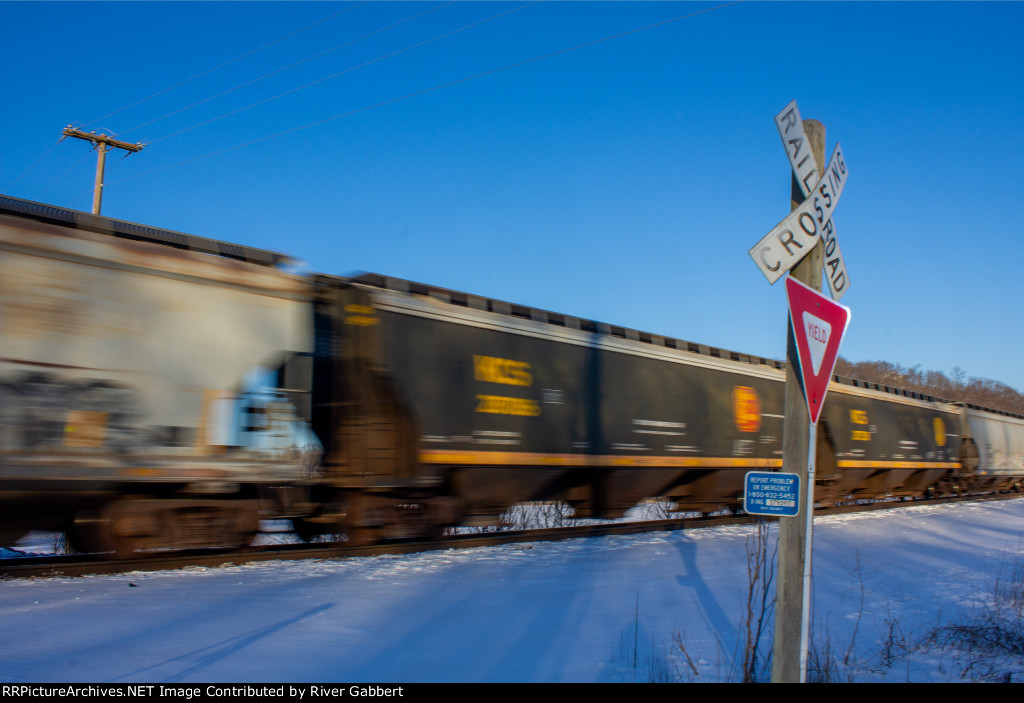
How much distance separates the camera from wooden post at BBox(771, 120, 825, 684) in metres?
4.10

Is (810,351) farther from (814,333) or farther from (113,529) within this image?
(113,529)

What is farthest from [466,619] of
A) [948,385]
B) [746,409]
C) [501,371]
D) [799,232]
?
[948,385]

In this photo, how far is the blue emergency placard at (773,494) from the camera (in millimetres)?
4047

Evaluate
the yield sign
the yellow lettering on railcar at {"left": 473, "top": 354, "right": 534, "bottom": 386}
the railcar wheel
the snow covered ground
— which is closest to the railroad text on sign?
the yield sign

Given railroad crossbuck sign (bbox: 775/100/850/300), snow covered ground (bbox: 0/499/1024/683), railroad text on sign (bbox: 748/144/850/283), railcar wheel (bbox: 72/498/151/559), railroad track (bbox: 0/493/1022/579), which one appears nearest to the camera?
railroad text on sign (bbox: 748/144/850/283)

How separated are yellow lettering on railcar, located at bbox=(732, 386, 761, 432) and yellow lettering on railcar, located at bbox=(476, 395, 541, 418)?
Result: 638cm

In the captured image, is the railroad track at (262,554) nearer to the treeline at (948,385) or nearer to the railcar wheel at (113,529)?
the railcar wheel at (113,529)

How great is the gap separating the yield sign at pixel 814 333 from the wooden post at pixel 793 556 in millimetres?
95

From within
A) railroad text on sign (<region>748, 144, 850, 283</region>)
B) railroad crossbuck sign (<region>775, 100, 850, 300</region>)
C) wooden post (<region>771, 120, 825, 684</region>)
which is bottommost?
wooden post (<region>771, 120, 825, 684</region>)

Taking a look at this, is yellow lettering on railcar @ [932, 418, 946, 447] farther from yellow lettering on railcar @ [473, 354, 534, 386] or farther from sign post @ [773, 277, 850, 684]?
sign post @ [773, 277, 850, 684]

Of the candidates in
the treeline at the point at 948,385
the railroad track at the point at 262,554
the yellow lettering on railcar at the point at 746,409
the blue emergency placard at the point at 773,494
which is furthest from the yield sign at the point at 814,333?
the treeline at the point at 948,385

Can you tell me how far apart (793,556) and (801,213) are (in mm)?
2064

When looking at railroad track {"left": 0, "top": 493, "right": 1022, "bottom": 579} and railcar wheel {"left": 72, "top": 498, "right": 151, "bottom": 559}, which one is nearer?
railroad track {"left": 0, "top": 493, "right": 1022, "bottom": 579}
